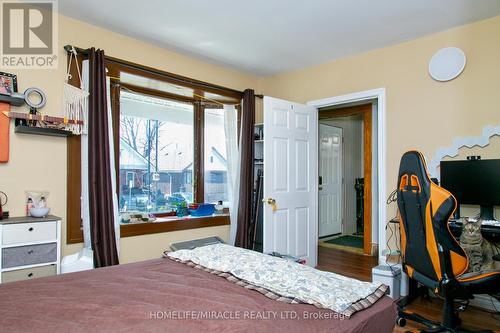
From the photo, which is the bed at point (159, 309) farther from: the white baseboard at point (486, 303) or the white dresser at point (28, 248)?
the white baseboard at point (486, 303)

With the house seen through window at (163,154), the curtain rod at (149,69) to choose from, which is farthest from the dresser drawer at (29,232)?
the curtain rod at (149,69)

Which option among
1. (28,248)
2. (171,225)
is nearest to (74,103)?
(28,248)

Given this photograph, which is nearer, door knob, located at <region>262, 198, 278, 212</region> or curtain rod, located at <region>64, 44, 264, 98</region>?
curtain rod, located at <region>64, 44, 264, 98</region>

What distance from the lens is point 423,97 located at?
129 inches

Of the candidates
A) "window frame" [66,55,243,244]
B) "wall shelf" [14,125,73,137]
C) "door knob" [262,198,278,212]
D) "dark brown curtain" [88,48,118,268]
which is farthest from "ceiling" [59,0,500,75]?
"door knob" [262,198,278,212]

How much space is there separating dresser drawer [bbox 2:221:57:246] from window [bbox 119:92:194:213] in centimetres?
100

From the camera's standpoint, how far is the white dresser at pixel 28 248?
2244 mm

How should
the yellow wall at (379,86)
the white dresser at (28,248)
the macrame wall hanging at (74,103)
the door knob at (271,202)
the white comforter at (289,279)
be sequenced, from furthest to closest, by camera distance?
1. the door knob at (271,202)
2. the macrame wall hanging at (74,103)
3. the yellow wall at (379,86)
4. the white dresser at (28,248)
5. the white comforter at (289,279)

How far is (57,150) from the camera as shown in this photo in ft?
9.28

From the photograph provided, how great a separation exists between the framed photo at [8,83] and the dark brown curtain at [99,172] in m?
0.55

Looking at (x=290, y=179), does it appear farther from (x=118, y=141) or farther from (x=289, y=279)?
(x=289, y=279)

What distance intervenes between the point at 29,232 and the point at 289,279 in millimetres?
1954

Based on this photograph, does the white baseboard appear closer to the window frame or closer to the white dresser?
the window frame

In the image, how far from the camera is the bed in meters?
1.16
